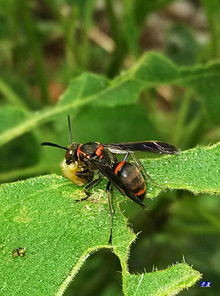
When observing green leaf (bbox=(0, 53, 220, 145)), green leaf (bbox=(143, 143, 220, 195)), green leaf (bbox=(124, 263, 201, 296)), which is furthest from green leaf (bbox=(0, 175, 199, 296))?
green leaf (bbox=(0, 53, 220, 145))

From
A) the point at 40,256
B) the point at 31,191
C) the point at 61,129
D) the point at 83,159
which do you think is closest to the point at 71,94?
the point at 61,129

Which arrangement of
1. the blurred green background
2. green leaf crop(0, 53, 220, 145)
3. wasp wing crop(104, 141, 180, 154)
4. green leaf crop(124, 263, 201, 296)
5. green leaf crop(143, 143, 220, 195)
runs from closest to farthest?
1. green leaf crop(124, 263, 201, 296)
2. green leaf crop(143, 143, 220, 195)
3. wasp wing crop(104, 141, 180, 154)
4. green leaf crop(0, 53, 220, 145)
5. the blurred green background

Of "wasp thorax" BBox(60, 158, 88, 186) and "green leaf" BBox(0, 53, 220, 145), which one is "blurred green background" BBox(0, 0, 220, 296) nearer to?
"green leaf" BBox(0, 53, 220, 145)

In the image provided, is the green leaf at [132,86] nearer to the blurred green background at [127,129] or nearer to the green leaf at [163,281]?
the blurred green background at [127,129]

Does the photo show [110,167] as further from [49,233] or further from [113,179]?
[49,233]

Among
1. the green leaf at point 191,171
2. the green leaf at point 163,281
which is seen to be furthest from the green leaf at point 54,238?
the green leaf at point 191,171

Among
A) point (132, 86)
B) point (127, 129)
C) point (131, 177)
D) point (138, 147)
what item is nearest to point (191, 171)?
point (131, 177)

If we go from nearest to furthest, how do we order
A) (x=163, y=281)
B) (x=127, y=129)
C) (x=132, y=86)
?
(x=163, y=281), (x=132, y=86), (x=127, y=129)
